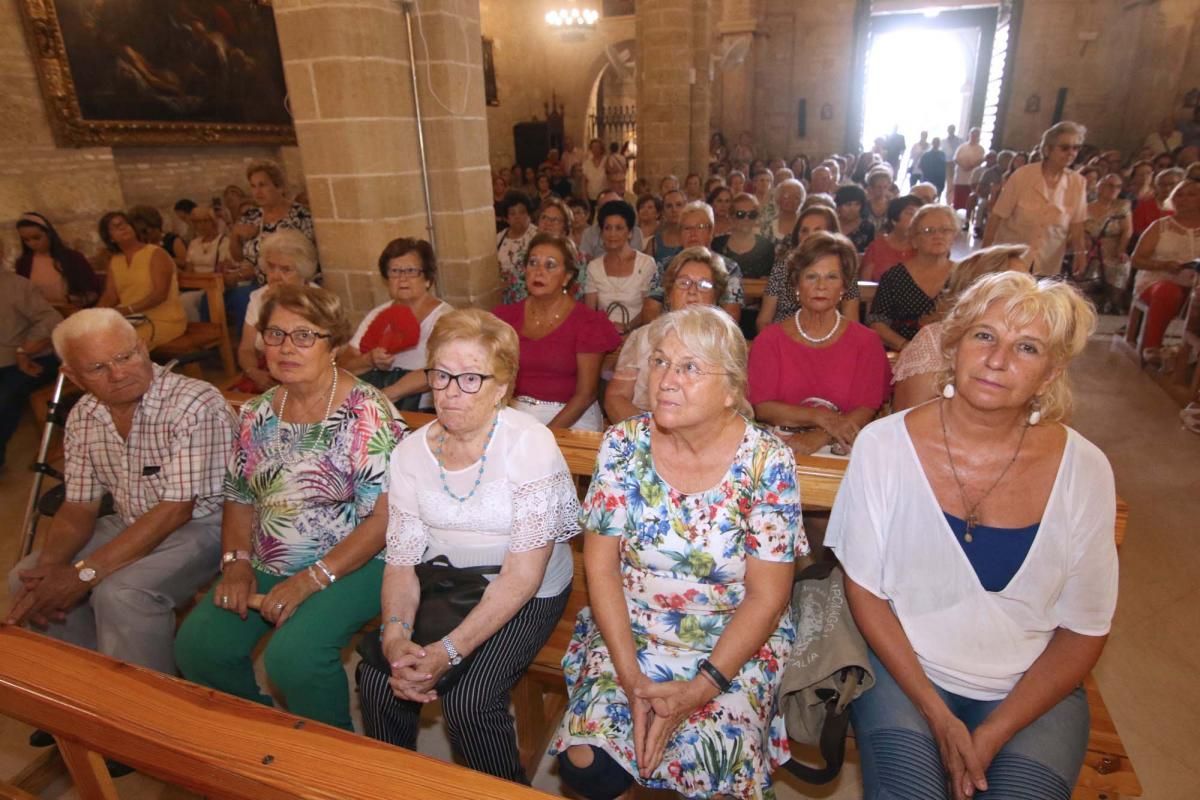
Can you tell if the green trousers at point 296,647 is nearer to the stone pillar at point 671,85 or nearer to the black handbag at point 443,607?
the black handbag at point 443,607

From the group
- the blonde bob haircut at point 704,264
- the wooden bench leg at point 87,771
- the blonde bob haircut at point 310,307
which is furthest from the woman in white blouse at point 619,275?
the wooden bench leg at point 87,771

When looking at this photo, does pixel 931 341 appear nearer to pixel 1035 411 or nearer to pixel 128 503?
pixel 1035 411

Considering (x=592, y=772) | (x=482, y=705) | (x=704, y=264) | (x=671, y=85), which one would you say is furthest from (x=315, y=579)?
(x=671, y=85)

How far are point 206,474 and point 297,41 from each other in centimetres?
277

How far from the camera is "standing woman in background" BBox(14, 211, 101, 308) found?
5297 millimetres

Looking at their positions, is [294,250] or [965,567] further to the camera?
[294,250]

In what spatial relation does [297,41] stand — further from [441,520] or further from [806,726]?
[806,726]

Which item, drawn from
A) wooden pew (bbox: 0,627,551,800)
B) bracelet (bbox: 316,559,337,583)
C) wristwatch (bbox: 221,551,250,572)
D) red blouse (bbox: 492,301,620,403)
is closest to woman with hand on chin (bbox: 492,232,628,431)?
red blouse (bbox: 492,301,620,403)

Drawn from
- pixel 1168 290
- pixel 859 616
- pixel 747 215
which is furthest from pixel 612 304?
pixel 1168 290

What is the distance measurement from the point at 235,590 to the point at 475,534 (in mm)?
833

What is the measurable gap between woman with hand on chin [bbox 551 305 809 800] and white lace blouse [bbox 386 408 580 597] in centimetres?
14

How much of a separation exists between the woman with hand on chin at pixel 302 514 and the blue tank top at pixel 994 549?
5.76ft

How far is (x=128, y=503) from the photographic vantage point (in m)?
2.48

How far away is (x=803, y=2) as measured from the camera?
57.7 ft
